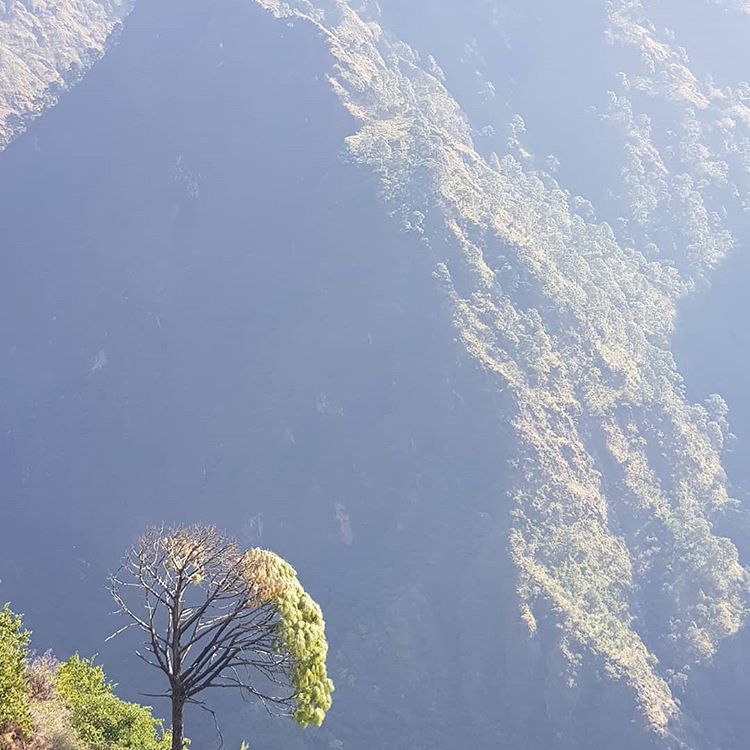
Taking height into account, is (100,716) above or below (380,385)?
below

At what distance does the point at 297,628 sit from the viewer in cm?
1547

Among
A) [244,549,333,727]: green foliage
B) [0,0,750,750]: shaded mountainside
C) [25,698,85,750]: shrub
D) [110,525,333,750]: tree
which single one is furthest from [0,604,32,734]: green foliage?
[0,0,750,750]: shaded mountainside

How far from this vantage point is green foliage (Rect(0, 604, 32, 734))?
17.2m

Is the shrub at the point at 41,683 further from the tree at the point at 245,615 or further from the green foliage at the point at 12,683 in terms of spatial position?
the tree at the point at 245,615

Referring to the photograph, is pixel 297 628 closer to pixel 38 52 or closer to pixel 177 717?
pixel 177 717

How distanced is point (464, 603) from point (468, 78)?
128631 millimetres

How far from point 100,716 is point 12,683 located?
473 centimetres

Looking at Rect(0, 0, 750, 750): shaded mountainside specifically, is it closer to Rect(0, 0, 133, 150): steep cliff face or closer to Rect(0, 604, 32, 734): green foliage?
Rect(0, 0, 133, 150): steep cliff face

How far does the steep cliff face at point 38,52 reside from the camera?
151 meters

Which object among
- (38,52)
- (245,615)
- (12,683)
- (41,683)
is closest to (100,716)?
(41,683)

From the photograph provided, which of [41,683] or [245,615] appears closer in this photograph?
[245,615]

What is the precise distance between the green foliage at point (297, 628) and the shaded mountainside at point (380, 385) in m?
65.0

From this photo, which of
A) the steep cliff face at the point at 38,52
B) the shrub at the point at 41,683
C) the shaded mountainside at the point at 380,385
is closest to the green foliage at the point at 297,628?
the shrub at the point at 41,683

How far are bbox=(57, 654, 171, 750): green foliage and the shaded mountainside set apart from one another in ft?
186
